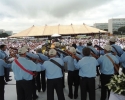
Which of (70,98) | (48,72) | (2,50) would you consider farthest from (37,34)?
(48,72)

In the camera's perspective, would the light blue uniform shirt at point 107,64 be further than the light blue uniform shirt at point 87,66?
Yes

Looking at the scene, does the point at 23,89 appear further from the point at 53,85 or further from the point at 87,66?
the point at 87,66

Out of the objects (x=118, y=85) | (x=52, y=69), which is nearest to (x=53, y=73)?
(x=52, y=69)

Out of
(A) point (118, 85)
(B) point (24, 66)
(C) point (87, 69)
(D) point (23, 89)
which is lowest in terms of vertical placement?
(D) point (23, 89)

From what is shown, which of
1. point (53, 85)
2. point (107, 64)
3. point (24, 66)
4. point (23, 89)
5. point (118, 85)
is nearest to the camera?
point (118, 85)

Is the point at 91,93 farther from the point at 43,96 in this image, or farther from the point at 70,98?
the point at 43,96

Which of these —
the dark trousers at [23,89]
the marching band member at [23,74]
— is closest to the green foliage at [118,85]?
the marching band member at [23,74]

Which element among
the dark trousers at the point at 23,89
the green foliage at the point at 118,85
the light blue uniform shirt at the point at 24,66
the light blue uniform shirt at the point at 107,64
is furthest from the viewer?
the light blue uniform shirt at the point at 107,64

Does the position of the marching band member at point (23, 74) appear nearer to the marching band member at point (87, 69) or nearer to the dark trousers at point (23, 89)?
the dark trousers at point (23, 89)

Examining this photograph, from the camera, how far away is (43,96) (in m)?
5.62

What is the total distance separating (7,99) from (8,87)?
4.81ft

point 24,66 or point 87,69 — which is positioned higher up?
point 24,66

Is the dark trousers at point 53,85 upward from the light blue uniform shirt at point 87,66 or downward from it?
downward

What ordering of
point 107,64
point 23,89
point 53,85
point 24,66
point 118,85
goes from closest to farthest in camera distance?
1. point 118,85
2. point 24,66
3. point 23,89
4. point 53,85
5. point 107,64
